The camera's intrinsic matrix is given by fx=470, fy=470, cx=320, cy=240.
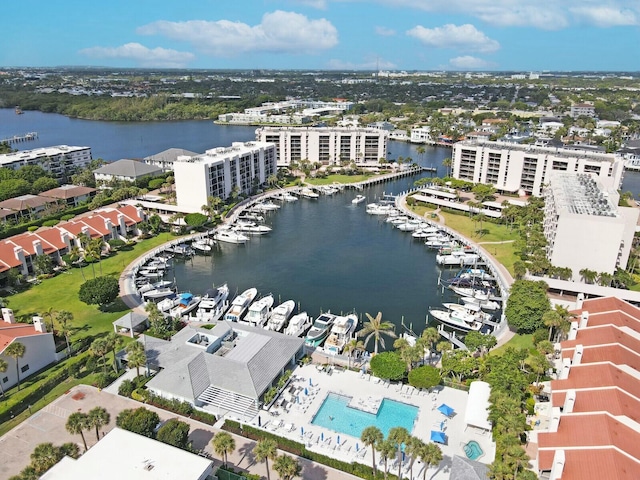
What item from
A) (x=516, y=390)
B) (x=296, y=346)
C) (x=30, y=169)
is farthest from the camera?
(x=30, y=169)

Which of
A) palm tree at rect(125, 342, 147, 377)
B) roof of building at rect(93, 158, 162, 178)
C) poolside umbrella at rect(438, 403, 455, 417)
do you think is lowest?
poolside umbrella at rect(438, 403, 455, 417)

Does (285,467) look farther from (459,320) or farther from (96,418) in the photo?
(459,320)

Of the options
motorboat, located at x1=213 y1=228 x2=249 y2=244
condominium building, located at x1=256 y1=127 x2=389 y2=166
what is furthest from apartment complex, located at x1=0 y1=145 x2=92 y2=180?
motorboat, located at x1=213 y1=228 x2=249 y2=244

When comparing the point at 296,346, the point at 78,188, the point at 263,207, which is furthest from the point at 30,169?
the point at 296,346

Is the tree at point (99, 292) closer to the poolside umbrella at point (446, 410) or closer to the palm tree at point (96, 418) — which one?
the palm tree at point (96, 418)

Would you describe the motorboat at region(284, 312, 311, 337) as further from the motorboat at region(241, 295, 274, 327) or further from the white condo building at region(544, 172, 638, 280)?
the white condo building at region(544, 172, 638, 280)

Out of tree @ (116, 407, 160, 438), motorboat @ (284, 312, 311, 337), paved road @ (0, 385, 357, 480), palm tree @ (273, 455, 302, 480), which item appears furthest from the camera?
motorboat @ (284, 312, 311, 337)

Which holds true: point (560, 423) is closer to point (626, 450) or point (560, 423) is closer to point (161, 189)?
point (626, 450)
